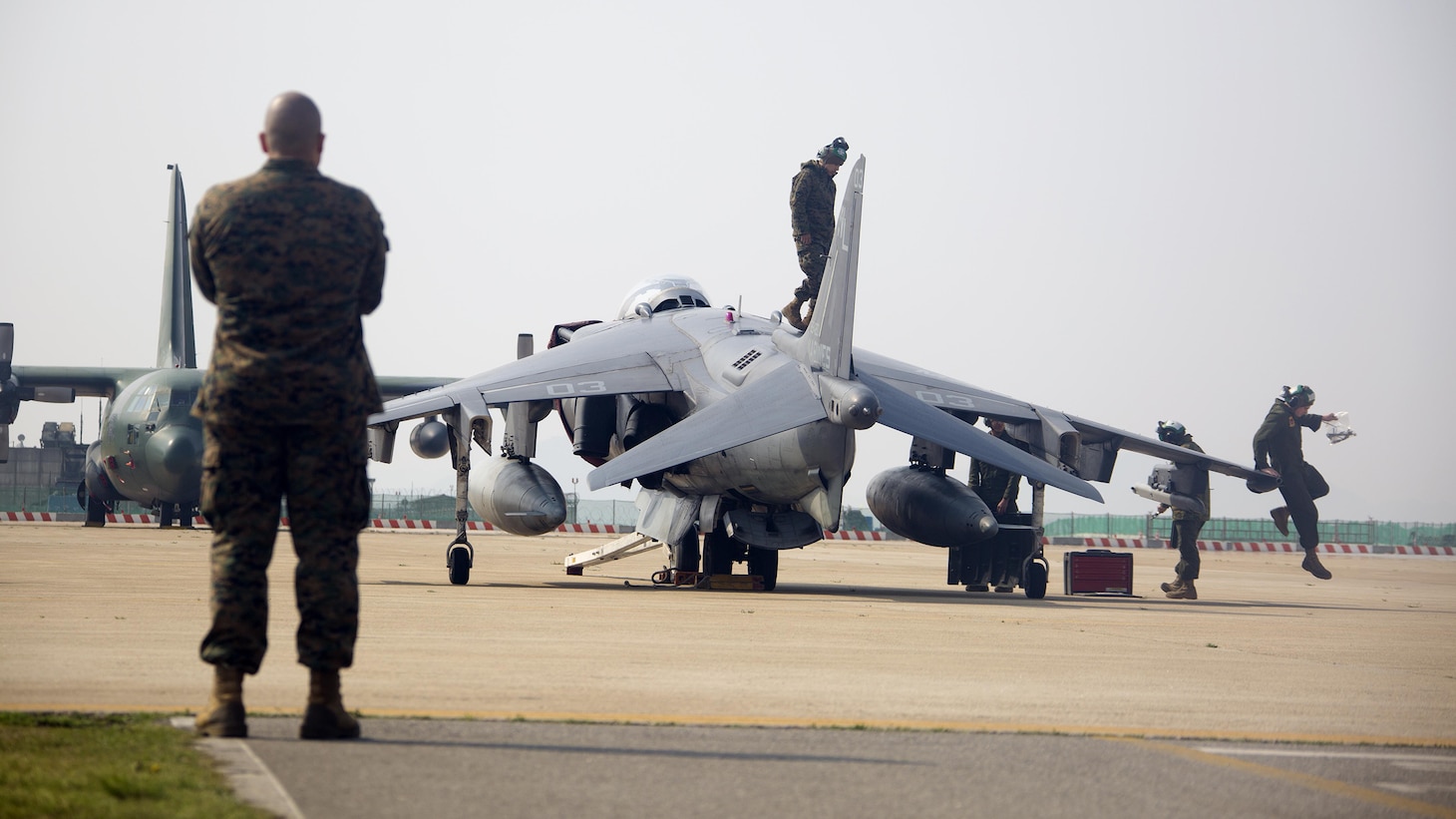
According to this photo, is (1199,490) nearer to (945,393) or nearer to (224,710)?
(945,393)

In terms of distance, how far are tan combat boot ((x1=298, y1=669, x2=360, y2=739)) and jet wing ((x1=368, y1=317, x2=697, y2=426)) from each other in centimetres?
1426

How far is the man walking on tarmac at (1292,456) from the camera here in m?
26.3

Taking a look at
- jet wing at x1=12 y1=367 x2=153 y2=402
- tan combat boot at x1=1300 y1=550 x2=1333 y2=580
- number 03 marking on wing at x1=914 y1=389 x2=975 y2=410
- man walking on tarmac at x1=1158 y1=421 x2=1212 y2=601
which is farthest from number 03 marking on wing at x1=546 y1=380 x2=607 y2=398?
jet wing at x1=12 y1=367 x2=153 y2=402

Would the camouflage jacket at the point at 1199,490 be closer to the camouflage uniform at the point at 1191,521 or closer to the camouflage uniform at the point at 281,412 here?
the camouflage uniform at the point at 1191,521

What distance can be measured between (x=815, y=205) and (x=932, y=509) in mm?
6456

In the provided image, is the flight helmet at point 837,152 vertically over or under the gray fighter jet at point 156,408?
over

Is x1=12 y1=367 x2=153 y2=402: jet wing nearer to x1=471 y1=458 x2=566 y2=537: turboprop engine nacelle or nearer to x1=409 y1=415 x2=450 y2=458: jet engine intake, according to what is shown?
x1=409 y1=415 x2=450 y2=458: jet engine intake


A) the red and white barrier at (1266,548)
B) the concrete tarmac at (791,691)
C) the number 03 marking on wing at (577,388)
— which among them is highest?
the number 03 marking on wing at (577,388)

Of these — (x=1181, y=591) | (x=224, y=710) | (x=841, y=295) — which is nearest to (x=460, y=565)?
(x=841, y=295)

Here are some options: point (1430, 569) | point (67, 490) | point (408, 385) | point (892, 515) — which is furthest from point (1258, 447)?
point (67, 490)

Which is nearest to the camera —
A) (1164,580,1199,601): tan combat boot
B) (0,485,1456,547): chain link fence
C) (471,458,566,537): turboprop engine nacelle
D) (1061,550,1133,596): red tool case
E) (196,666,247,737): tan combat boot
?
(196,666,247,737): tan combat boot

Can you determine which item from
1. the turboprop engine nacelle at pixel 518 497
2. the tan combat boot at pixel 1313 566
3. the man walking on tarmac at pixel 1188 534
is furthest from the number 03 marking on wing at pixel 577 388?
the tan combat boot at pixel 1313 566

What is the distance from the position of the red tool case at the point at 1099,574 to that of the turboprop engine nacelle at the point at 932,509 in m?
2.38

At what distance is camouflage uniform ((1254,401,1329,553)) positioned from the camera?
86.6 ft
